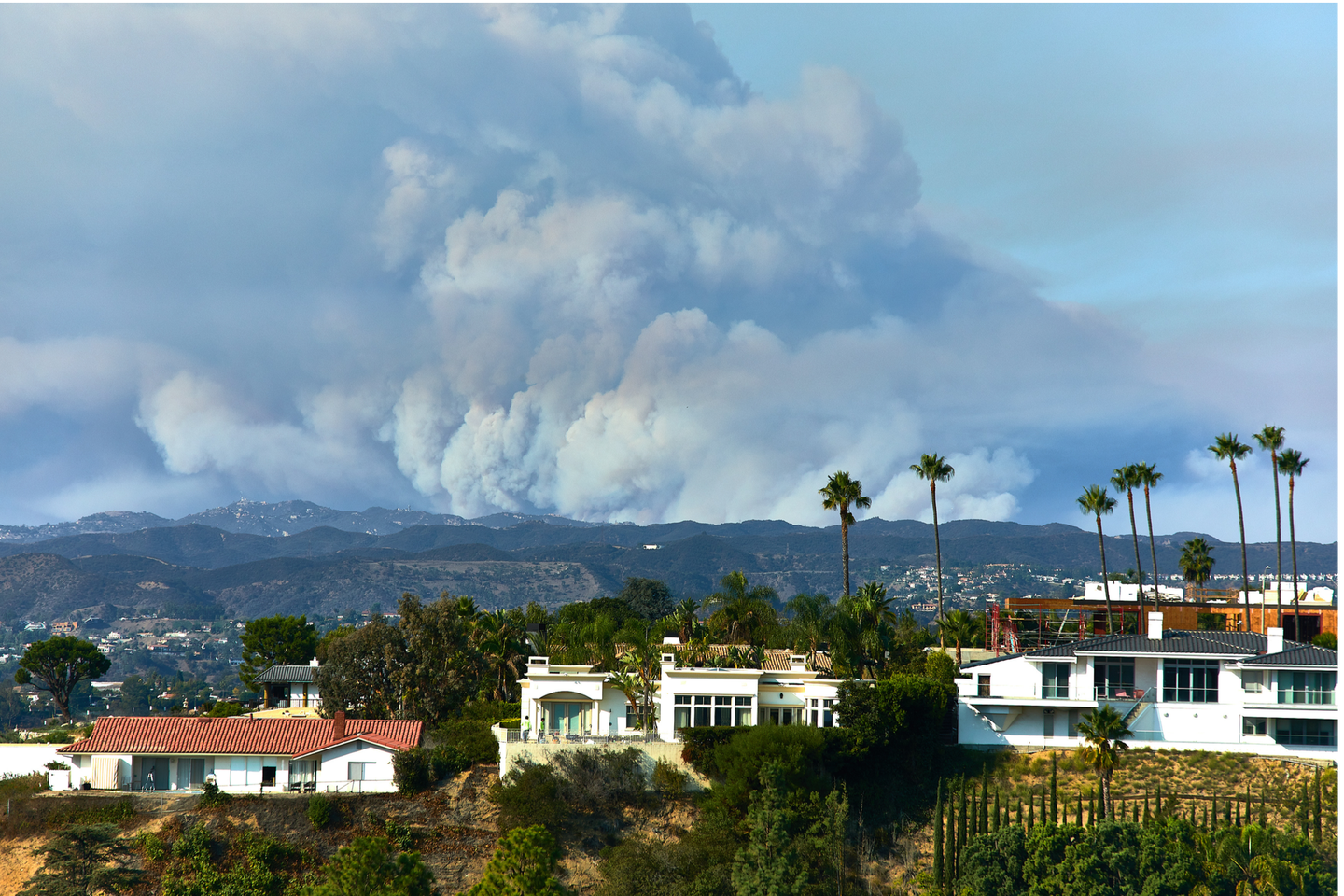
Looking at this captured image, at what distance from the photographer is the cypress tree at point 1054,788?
185 ft

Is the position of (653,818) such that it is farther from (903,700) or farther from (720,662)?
(903,700)

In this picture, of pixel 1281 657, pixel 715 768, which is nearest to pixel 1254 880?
pixel 1281 657

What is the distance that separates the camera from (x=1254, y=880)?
167 feet

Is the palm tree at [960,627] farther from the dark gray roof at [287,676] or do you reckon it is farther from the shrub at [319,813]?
the dark gray roof at [287,676]

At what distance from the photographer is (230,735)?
65.3 metres

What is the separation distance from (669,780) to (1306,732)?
116ft

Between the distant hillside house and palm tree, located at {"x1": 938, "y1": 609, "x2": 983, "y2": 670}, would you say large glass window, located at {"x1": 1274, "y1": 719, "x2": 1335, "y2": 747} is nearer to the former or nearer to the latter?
palm tree, located at {"x1": 938, "y1": 609, "x2": 983, "y2": 670}

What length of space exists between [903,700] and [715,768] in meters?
11.2

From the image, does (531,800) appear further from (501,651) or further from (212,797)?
(501,651)

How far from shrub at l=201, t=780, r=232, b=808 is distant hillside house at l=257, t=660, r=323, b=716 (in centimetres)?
3275

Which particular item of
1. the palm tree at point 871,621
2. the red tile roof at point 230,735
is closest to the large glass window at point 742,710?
the palm tree at point 871,621

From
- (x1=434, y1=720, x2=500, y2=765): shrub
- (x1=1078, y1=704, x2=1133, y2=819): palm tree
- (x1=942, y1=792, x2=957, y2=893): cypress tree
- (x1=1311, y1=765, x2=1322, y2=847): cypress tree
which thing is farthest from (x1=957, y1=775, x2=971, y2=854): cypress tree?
(x1=434, y1=720, x2=500, y2=765): shrub

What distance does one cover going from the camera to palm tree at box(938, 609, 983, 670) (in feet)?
312

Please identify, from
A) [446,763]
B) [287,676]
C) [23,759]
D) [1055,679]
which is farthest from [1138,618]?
[23,759]
